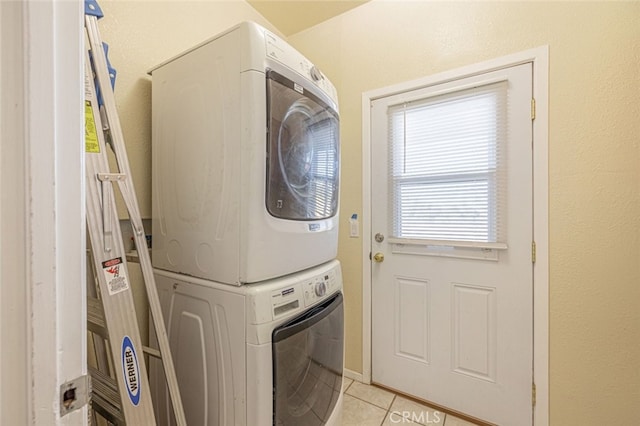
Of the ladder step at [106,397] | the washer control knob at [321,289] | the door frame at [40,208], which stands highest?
the door frame at [40,208]

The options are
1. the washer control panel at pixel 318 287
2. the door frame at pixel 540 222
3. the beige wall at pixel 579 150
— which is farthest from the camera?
the door frame at pixel 540 222

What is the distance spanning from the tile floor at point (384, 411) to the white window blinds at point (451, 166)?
3.49ft

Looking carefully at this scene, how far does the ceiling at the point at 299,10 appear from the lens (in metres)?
1.96

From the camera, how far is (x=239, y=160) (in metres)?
0.94

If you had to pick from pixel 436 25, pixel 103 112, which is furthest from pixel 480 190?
pixel 103 112

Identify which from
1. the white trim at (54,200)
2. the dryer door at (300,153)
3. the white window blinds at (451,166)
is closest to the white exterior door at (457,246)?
the white window blinds at (451,166)

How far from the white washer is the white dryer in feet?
0.23

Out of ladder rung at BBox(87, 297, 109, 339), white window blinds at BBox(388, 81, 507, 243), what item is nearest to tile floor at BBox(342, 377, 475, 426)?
white window blinds at BBox(388, 81, 507, 243)

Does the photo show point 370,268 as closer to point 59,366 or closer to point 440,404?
point 440,404

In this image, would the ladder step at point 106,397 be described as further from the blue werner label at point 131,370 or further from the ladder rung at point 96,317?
the ladder rung at point 96,317

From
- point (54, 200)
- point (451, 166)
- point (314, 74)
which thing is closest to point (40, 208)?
point (54, 200)

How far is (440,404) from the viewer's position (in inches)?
68.7

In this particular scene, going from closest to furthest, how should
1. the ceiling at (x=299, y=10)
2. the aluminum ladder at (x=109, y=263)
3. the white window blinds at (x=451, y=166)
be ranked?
the aluminum ladder at (x=109, y=263) < the white window blinds at (x=451, y=166) < the ceiling at (x=299, y=10)

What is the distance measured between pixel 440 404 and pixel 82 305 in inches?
80.0
